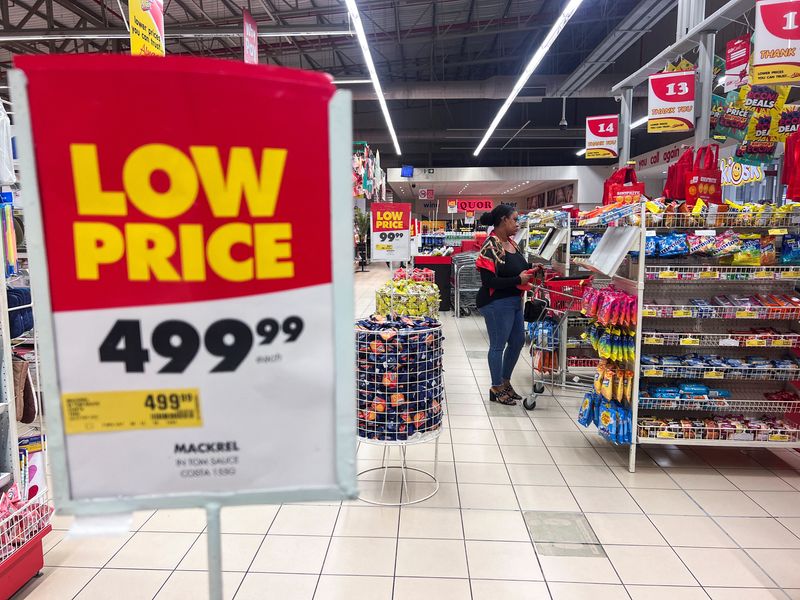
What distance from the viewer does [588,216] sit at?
4453mm

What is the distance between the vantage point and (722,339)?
3.64 meters

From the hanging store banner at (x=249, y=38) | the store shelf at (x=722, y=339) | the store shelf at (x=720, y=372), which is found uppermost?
Result: the hanging store banner at (x=249, y=38)

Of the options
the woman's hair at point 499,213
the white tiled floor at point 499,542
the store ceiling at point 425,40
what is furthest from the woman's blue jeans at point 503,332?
the store ceiling at point 425,40

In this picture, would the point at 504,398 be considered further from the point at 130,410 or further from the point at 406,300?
the point at 130,410

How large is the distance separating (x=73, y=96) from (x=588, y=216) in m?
4.13

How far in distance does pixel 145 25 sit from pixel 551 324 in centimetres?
430

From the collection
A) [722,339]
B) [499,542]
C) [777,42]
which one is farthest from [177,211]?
[777,42]

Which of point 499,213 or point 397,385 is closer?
point 397,385

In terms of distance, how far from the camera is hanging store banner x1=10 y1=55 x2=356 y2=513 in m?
0.96

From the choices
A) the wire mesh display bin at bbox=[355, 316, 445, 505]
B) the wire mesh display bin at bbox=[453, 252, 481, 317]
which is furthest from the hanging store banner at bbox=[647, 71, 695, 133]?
the wire mesh display bin at bbox=[453, 252, 481, 317]

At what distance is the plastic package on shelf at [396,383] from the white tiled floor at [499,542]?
54cm

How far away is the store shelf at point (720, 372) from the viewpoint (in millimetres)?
3635

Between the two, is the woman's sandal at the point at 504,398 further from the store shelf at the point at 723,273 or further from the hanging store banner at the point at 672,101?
the hanging store banner at the point at 672,101

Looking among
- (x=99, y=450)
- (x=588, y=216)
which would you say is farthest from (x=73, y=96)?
(x=588, y=216)
